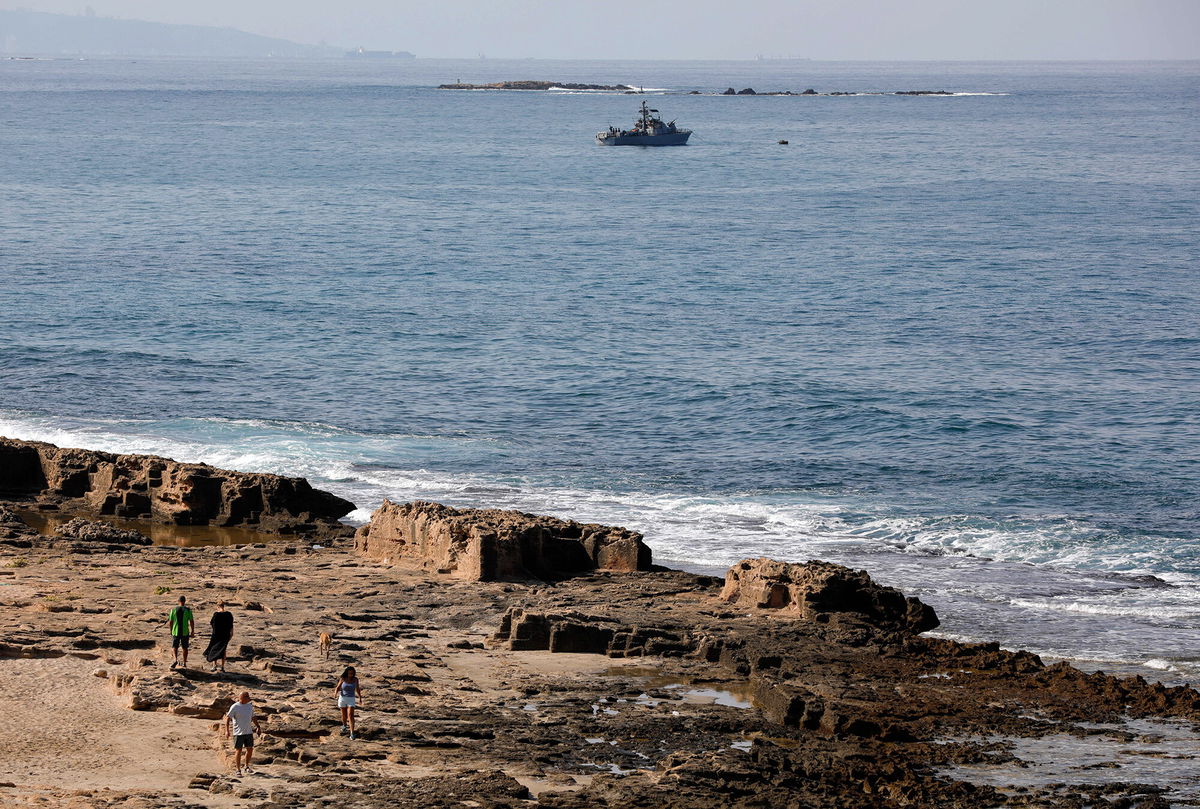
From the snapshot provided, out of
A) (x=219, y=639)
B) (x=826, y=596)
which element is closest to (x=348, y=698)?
(x=219, y=639)

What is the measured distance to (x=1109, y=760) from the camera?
832 inches

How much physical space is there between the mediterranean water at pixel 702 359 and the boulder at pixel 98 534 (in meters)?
5.55

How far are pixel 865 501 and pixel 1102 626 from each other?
962cm

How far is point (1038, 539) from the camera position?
3438 centimetres

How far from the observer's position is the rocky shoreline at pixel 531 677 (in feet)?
63.3

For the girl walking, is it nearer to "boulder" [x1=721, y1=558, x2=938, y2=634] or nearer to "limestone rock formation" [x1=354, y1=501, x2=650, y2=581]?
"limestone rock formation" [x1=354, y1=501, x2=650, y2=581]

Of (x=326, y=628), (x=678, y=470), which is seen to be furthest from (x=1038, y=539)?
(x=326, y=628)

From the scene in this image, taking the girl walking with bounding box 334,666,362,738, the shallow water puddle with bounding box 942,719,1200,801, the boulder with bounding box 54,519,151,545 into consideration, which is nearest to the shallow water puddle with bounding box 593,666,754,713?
the shallow water puddle with bounding box 942,719,1200,801

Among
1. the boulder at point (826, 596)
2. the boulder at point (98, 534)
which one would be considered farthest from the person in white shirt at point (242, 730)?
the boulder at point (98, 534)

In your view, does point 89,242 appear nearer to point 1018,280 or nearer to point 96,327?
point 96,327

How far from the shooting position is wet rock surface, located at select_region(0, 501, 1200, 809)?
758 inches

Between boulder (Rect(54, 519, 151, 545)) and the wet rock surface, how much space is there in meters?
1.46

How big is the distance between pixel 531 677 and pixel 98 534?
13.2 m

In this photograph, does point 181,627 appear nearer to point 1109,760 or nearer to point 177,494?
point 177,494
